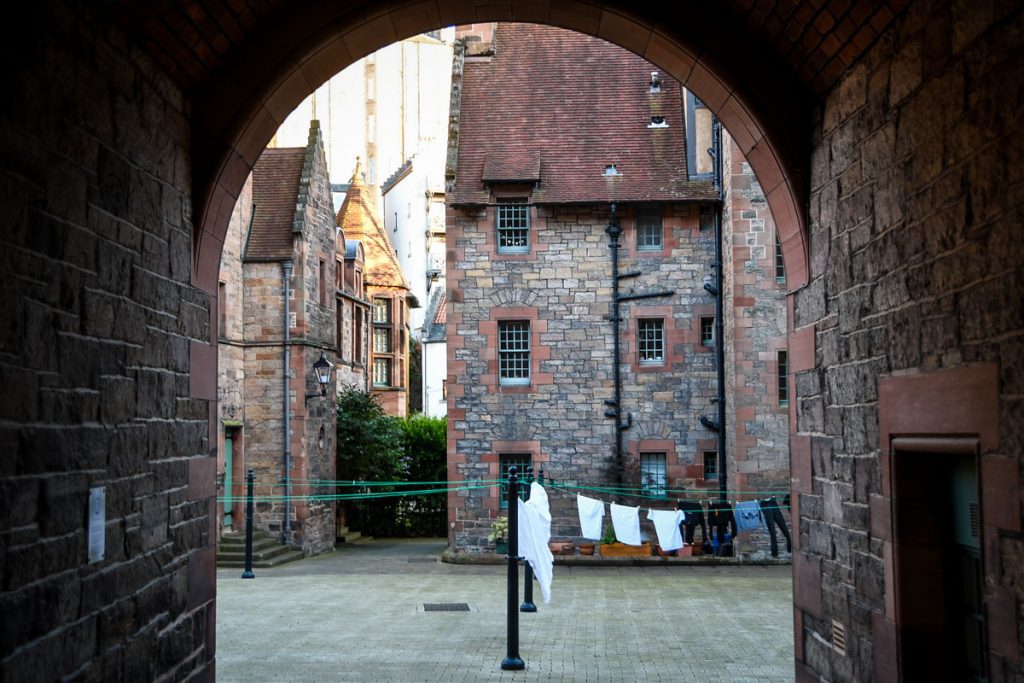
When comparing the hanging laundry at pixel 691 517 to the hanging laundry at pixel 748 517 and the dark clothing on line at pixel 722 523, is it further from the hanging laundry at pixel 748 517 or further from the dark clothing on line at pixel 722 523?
the hanging laundry at pixel 748 517

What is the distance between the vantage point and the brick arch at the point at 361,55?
6.61 meters

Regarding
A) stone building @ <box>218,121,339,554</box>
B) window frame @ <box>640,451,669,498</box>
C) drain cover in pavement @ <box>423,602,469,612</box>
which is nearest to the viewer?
drain cover in pavement @ <box>423,602,469,612</box>

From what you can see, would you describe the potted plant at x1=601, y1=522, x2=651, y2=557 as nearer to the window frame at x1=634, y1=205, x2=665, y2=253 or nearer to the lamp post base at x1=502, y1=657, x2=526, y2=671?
the window frame at x1=634, y1=205, x2=665, y2=253

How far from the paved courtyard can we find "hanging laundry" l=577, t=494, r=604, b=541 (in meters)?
0.76

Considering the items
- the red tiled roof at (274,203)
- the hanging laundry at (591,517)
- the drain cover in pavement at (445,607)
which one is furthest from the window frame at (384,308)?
the drain cover in pavement at (445,607)

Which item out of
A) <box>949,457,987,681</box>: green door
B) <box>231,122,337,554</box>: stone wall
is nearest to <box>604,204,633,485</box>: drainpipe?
<box>231,122,337,554</box>: stone wall

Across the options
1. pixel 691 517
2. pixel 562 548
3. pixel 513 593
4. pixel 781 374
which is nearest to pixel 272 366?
pixel 562 548

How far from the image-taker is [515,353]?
21172mm

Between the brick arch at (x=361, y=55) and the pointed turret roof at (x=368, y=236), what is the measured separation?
1017 inches

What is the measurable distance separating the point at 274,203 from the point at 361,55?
16990 millimetres

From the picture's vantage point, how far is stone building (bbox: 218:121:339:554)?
2217cm

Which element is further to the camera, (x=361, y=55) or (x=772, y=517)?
(x=772, y=517)

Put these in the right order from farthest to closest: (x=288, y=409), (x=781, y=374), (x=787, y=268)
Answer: (x=288, y=409), (x=781, y=374), (x=787, y=268)

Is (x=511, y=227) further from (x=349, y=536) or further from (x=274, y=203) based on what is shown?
(x=349, y=536)
